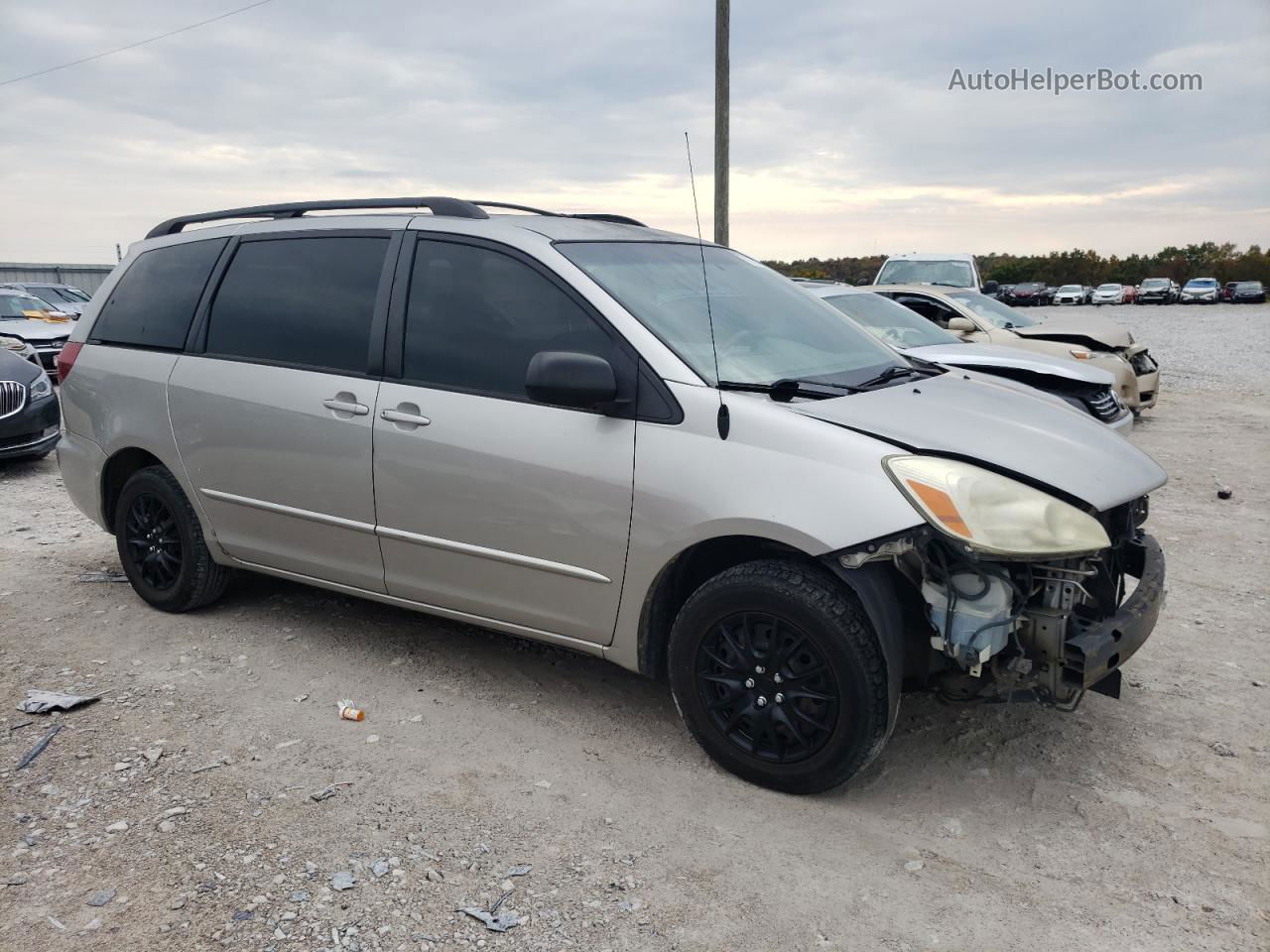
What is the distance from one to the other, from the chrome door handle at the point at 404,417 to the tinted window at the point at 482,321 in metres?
0.15

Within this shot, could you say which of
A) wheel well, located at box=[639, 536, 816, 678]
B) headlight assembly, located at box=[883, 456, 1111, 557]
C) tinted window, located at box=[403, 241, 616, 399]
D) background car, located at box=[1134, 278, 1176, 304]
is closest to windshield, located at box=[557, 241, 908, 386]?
tinted window, located at box=[403, 241, 616, 399]

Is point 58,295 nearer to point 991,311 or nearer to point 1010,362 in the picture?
point 991,311

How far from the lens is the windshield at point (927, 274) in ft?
44.1

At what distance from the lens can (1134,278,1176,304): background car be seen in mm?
53312

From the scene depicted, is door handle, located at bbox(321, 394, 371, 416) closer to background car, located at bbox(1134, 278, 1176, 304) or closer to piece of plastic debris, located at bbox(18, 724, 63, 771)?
piece of plastic debris, located at bbox(18, 724, 63, 771)

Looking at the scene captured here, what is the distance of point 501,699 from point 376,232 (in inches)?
77.2

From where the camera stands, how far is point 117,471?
509cm

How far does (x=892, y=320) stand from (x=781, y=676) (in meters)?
6.41

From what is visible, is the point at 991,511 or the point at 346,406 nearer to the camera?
the point at 991,511

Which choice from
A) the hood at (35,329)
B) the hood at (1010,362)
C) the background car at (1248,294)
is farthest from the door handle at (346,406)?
the background car at (1248,294)

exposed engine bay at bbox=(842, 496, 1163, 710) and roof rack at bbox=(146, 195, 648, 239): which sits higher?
roof rack at bbox=(146, 195, 648, 239)

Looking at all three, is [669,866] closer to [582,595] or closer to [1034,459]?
[582,595]

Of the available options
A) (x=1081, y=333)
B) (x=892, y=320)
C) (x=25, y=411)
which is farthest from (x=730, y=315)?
(x=1081, y=333)

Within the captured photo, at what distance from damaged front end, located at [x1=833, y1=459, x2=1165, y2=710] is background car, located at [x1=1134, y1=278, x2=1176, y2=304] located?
57145mm
